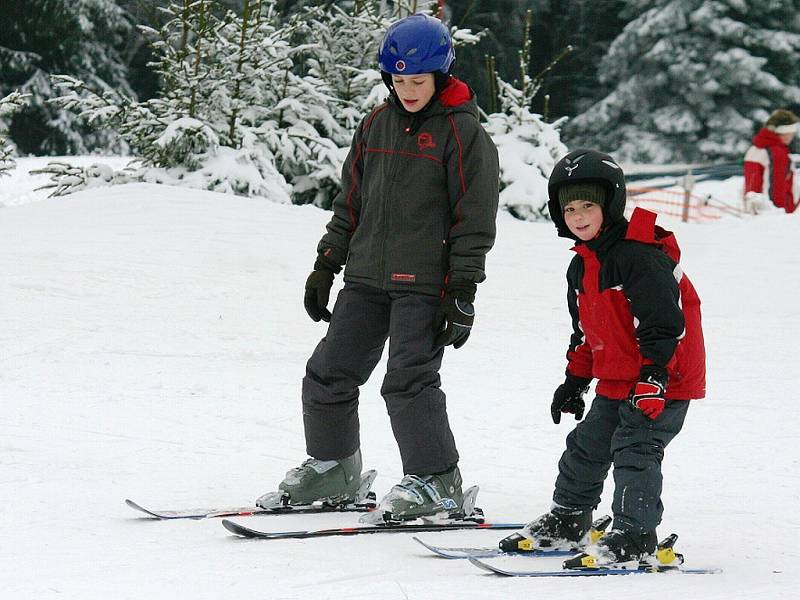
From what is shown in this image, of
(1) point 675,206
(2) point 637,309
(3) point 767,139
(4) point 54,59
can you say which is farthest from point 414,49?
(4) point 54,59

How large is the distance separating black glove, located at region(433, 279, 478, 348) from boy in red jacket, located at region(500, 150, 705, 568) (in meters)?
0.37

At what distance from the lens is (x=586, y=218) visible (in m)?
3.68

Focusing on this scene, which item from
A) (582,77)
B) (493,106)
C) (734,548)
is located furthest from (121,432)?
(582,77)

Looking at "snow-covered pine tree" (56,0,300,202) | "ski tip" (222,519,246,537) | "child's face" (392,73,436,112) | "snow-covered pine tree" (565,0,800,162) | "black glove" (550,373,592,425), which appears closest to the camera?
"ski tip" (222,519,246,537)

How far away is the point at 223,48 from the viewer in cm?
1212

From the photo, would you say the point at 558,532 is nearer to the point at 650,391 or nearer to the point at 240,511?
the point at 650,391

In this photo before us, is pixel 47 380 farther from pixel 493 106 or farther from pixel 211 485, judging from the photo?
pixel 493 106

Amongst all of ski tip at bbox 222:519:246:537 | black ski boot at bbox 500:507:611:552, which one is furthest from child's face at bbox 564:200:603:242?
ski tip at bbox 222:519:246:537

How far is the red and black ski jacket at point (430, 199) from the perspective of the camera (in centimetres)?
409

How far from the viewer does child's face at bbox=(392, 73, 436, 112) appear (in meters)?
4.12

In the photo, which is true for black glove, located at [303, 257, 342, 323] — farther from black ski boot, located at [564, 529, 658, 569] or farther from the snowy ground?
black ski boot, located at [564, 529, 658, 569]

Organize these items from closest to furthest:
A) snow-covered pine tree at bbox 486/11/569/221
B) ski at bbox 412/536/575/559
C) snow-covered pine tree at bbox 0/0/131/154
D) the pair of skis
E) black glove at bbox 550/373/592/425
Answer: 1. the pair of skis
2. ski at bbox 412/536/575/559
3. black glove at bbox 550/373/592/425
4. snow-covered pine tree at bbox 486/11/569/221
5. snow-covered pine tree at bbox 0/0/131/154

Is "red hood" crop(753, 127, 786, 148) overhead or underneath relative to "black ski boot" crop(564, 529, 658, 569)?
overhead

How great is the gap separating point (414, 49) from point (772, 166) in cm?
1094
